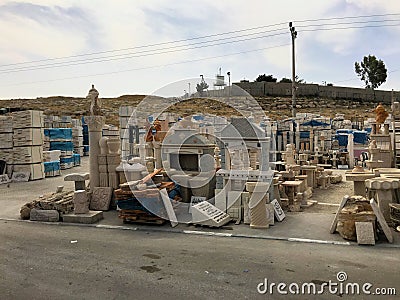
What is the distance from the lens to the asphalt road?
5.30 meters

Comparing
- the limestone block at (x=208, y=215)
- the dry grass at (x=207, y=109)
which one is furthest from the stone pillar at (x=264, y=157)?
the dry grass at (x=207, y=109)

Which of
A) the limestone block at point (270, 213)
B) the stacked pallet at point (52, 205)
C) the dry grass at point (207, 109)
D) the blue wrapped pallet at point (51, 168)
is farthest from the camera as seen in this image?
the dry grass at point (207, 109)

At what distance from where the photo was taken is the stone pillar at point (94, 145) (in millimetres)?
10758

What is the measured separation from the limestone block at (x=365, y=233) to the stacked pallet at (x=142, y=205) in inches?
164

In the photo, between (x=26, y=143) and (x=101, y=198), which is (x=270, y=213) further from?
(x=26, y=143)

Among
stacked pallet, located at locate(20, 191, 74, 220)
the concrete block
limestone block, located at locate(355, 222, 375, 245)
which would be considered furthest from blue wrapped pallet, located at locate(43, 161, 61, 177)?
limestone block, located at locate(355, 222, 375, 245)

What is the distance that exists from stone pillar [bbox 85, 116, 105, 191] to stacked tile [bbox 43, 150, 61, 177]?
8.66m

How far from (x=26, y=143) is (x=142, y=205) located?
10591mm

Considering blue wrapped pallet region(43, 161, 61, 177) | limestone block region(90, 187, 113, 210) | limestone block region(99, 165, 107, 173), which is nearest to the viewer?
limestone block region(90, 187, 113, 210)

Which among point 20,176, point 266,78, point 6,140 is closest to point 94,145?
point 20,176

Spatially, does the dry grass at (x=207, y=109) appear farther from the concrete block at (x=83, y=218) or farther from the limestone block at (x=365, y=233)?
the limestone block at (x=365, y=233)

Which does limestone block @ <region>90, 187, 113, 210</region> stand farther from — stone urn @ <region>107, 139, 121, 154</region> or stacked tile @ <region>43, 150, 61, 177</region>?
stacked tile @ <region>43, 150, 61, 177</region>

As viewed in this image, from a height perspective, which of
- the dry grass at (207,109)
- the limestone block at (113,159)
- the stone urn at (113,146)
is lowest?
the limestone block at (113,159)

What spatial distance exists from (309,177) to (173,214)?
641 centimetres
